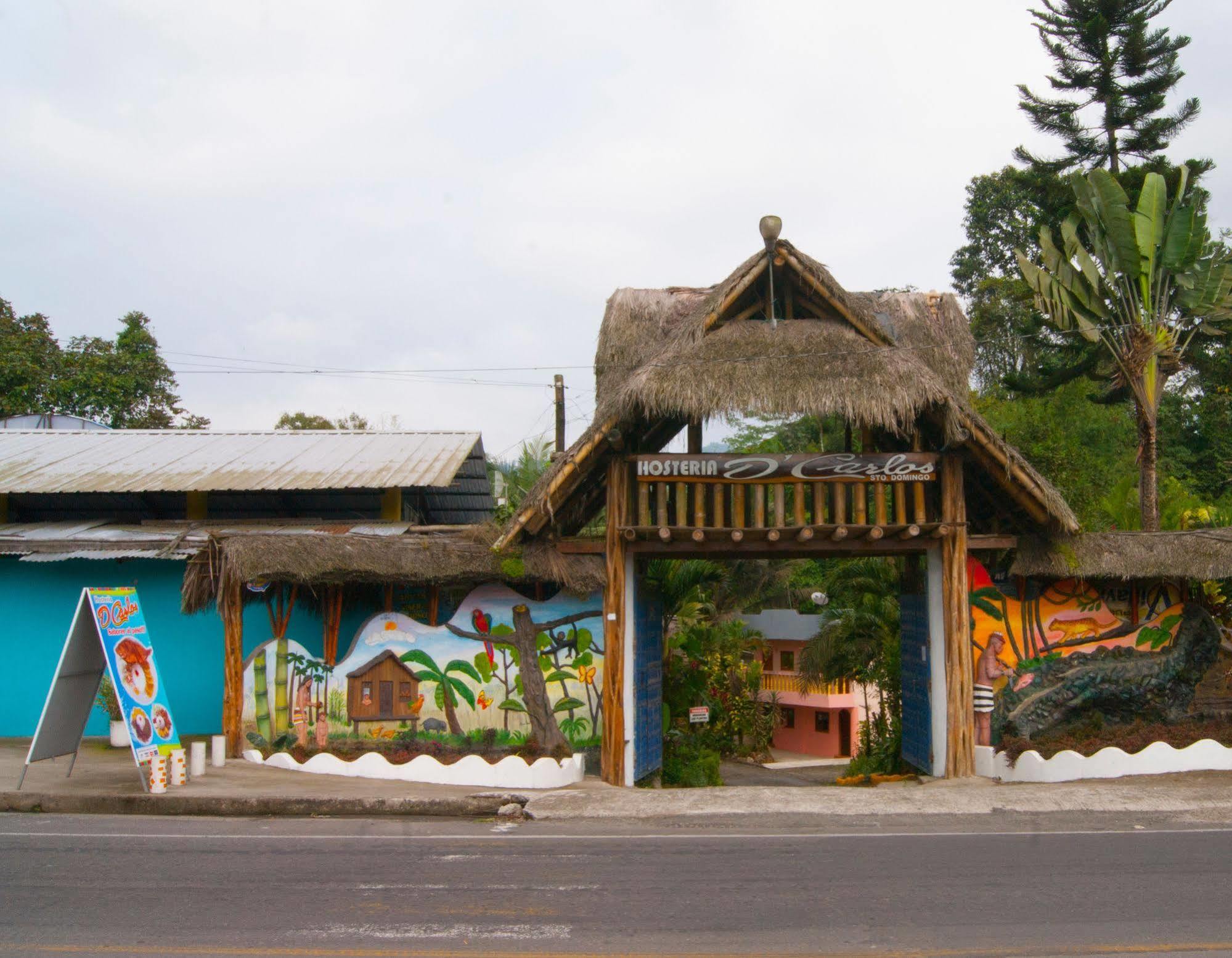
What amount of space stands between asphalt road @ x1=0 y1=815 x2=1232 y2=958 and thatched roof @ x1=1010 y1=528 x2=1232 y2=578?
350 cm

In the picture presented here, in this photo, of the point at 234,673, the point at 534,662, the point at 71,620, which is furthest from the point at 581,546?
the point at 71,620

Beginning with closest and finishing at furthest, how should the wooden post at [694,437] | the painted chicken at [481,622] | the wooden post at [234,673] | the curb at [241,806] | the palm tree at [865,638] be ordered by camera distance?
1. the curb at [241,806]
2. the wooden post at [234,673]
3. the painted chicken at [481,622]
4. the wooden post at [694,437]
5. the palm tree at [865,638]

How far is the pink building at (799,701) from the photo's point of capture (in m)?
31.0

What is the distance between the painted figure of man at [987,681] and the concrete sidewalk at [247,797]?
5264mm

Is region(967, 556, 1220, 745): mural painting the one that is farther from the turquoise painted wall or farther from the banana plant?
the turquoise painted wall

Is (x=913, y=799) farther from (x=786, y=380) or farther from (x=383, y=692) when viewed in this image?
(x=383, y=692)

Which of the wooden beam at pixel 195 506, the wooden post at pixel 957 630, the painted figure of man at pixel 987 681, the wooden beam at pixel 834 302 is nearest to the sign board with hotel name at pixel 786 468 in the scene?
the wooden post at pixel 957 630

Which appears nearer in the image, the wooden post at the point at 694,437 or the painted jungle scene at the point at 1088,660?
the painted jungle scene at the point at 1088,660

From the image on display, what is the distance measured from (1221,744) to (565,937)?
9.34 m

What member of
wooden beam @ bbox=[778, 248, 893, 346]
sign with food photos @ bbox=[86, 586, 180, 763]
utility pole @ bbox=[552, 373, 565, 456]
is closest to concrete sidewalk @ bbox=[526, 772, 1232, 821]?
sign with food photos @ bbox=[86, 586, 180, 763]

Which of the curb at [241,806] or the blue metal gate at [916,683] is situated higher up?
the blue metal gate at [916,683]

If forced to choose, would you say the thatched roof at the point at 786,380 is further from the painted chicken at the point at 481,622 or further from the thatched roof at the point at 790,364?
the painted chicken at the point at 481,622

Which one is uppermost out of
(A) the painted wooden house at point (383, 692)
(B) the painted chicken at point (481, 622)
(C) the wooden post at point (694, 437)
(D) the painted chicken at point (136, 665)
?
(C) the wooden post at point (694, 437)

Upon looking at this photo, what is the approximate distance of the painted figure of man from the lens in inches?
471
